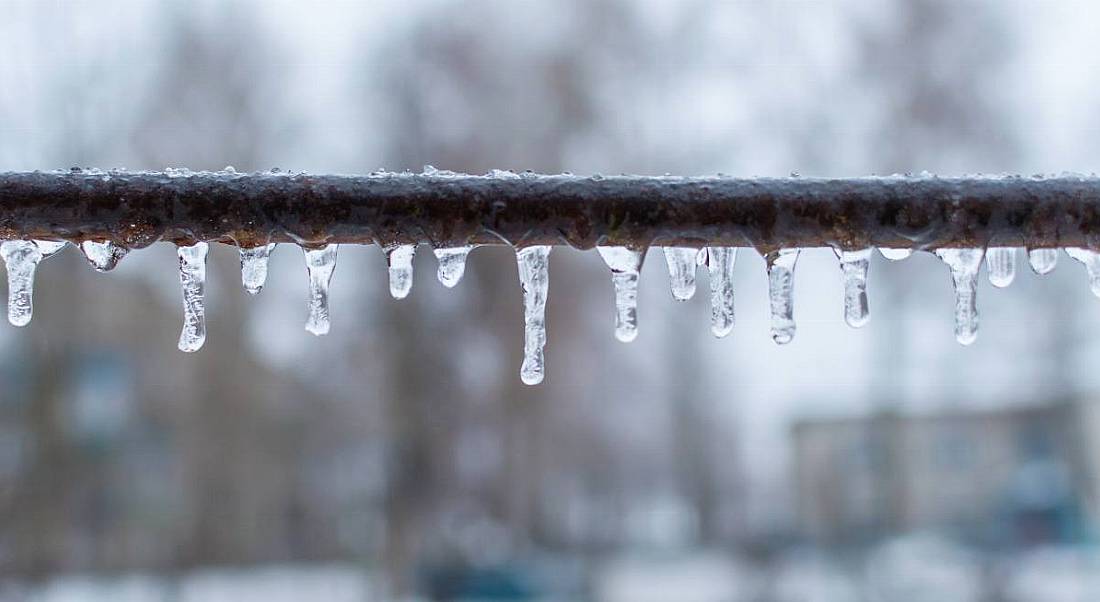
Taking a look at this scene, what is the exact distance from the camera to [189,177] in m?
0.60

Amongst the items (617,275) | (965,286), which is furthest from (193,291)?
(965,286)

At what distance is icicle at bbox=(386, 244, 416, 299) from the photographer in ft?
2.12

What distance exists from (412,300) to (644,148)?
13.1 ft

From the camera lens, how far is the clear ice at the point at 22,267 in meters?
0.67

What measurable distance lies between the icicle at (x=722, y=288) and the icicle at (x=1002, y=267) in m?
0.20

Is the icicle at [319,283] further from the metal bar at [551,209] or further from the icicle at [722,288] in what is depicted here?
the icicle at [722,288]

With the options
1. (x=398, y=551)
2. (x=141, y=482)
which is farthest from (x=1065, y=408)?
(x=141, y=482)

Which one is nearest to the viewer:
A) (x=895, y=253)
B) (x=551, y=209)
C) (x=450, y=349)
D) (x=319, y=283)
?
(x=551, y=209)

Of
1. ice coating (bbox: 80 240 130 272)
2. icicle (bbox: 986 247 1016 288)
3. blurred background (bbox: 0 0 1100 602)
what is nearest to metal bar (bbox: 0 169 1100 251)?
ice coating (bbox: 80 240 130 272)

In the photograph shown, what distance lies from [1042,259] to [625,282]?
0.30 m

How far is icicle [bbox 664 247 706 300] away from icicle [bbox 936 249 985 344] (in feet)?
0.54

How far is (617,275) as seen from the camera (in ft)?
2.66

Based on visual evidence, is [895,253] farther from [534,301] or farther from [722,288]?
[534,301]

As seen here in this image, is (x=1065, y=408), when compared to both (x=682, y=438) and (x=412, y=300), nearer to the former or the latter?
(x=682, y=438)
